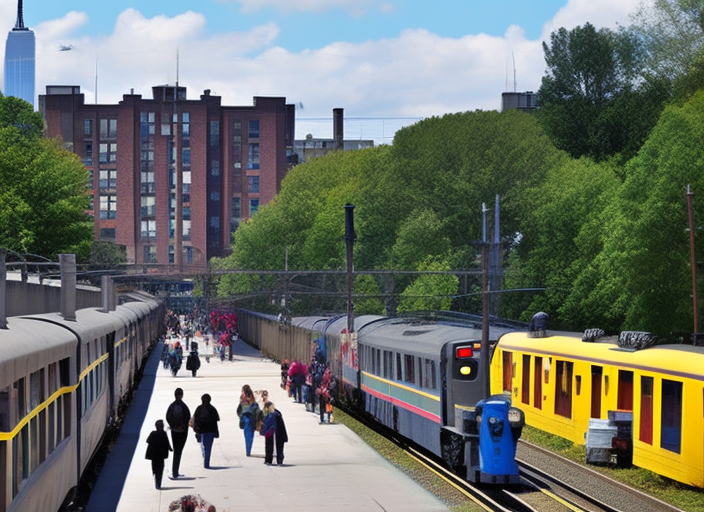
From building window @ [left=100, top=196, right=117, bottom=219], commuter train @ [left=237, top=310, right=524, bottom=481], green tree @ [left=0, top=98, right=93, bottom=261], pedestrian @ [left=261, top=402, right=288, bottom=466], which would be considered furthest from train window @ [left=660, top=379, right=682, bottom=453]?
building window @ [left=100, top=196, right=117, bottom=219]

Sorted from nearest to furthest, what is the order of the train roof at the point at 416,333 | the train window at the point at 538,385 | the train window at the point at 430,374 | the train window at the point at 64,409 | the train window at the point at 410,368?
the train window at the point at 64,409, the train window at the point at 430,374, the train roof at the point at 416,333, the train window at the point at 410,368, the train window at the point at 538,385

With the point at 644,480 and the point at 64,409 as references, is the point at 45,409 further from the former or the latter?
the point at 644,480

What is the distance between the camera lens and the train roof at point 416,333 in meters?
27.7

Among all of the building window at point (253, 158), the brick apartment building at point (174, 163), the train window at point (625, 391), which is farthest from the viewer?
the building window at point (253, 158)

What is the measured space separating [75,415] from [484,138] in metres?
63.5

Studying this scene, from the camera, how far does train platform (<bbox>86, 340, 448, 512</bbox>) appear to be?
2186 cm

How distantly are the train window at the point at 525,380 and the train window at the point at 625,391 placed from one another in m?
5.86

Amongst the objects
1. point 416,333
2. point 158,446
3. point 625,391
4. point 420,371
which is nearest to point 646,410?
point 625,391

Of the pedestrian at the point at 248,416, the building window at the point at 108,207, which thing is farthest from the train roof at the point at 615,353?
the building window at the point at 108,207

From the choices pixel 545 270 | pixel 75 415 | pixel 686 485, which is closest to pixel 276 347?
pixel 545 270

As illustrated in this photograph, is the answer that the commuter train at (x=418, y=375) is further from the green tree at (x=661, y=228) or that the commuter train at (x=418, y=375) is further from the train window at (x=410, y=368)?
the green tree at (x=661, y=228)

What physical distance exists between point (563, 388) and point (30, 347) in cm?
1862

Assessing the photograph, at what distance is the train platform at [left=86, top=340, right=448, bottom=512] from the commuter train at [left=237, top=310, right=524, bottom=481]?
111cm

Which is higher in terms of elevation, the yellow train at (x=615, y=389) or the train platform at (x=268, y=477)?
the yellow train at (x=615, y=389)
